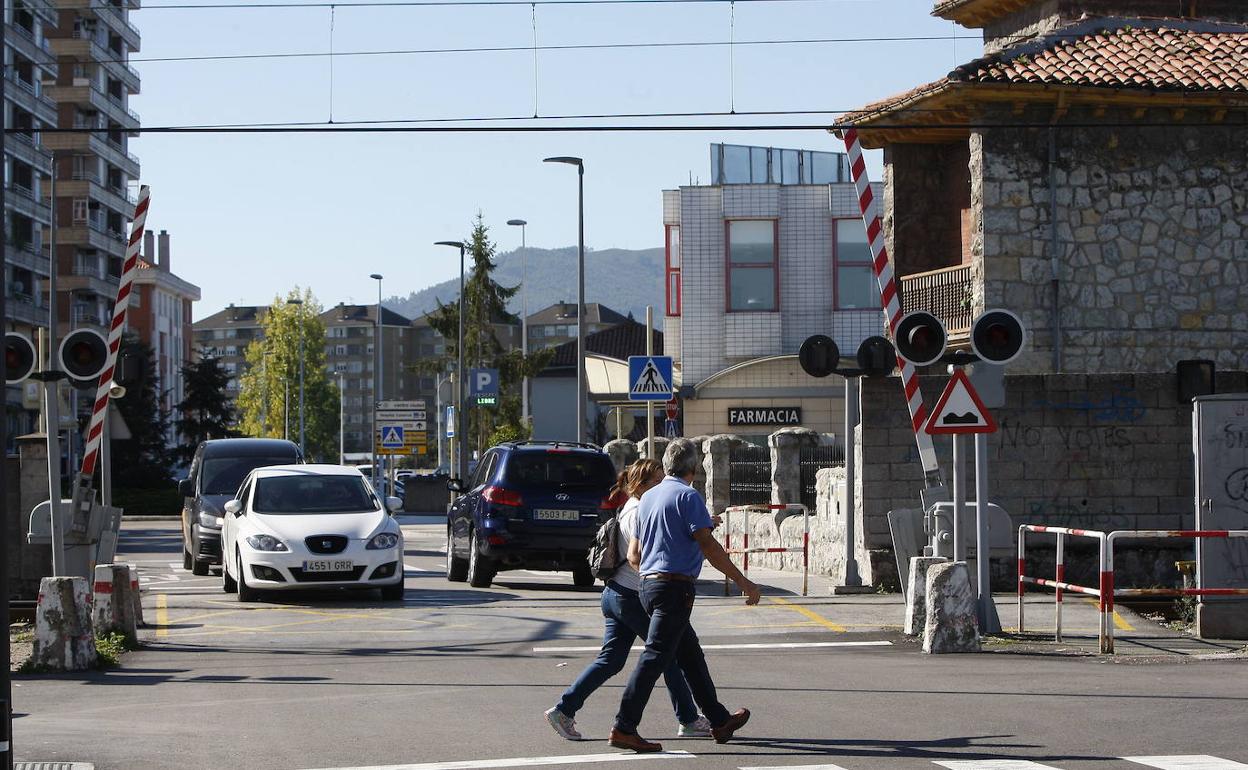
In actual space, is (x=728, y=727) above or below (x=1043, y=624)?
above

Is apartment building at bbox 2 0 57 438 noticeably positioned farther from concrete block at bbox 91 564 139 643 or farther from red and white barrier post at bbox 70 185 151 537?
concrete block at bbox 91 564 139 643

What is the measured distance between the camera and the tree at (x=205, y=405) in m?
94.4

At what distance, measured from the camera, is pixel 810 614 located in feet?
57.6

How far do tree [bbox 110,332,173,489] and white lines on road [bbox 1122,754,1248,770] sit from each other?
64.5 meters

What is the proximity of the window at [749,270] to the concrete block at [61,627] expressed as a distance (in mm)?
37733

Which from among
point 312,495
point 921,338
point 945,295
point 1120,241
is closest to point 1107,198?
point 1120,241

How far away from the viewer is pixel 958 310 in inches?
1077

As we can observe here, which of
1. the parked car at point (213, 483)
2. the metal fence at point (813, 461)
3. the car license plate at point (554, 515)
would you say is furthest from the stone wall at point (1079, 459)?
the parked car at point (213, 483)

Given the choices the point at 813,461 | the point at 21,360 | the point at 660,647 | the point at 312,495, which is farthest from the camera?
the point at 813,461

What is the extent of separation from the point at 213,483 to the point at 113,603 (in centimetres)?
1125

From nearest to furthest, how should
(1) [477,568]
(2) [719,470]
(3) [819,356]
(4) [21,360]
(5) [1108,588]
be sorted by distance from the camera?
(5) [1108,588] < (4) [21,360] < (3) [819,356] < (1) [477,568] < (2) [719,470]

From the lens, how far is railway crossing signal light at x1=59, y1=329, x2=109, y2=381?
14797 mm

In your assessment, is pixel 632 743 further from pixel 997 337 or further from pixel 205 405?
pixel 205 405

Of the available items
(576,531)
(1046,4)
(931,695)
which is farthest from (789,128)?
(1046,4)
